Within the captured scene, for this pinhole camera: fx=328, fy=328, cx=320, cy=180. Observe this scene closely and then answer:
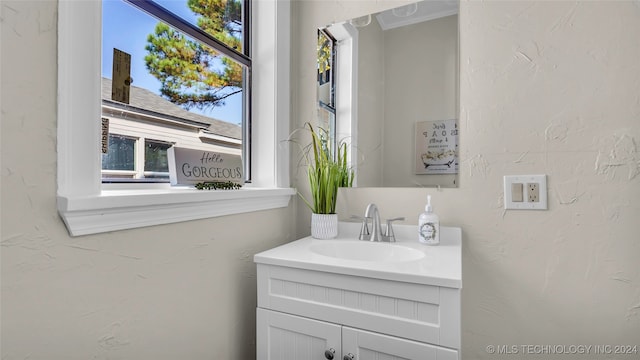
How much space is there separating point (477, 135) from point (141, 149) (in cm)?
112

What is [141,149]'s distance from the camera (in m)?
0.97

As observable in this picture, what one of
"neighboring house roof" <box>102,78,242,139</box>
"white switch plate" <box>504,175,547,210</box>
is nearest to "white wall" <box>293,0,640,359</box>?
"white switch plate" <box>504,175,547,210</box>

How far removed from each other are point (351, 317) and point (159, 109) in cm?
84

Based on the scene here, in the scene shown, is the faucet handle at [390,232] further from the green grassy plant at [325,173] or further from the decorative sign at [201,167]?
the decorative sign at [201,167]

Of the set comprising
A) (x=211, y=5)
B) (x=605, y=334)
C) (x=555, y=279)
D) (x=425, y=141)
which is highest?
(x=211, y=5)

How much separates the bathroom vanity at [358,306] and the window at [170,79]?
478 mm

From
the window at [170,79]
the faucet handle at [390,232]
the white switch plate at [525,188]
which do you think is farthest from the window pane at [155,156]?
the white switch plate at [525,188]

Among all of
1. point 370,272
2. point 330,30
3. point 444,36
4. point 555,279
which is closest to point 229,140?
point 330,30

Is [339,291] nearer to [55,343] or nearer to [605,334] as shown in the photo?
[55,343]

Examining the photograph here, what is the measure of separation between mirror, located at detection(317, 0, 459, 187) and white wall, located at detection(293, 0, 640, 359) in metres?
0.06

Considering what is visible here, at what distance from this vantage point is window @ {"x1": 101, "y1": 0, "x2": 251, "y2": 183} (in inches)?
35.4

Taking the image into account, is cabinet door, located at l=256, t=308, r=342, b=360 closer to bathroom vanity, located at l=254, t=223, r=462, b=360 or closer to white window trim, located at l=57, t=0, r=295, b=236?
bathroom vanity, located at l=254, t=223, r=462, b=360

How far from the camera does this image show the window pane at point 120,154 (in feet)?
2.89

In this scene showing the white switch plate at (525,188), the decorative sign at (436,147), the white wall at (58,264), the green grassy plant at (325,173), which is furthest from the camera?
the green grassy plant at (325,173)
